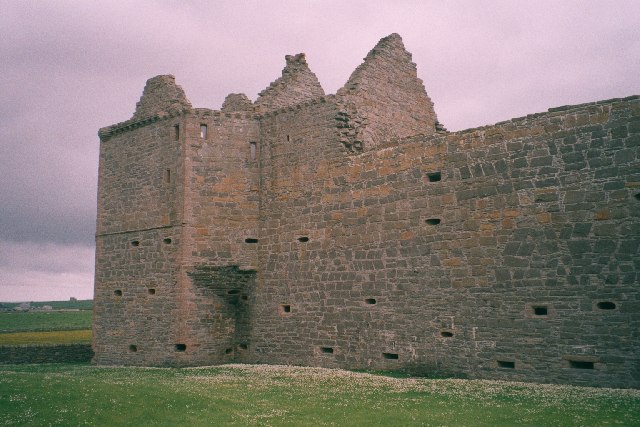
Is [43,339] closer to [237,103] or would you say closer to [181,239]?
[181,239]

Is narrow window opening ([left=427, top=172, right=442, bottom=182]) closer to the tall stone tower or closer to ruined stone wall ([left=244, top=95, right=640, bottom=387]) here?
ruined stone wall ([left=244, top=95, right=640, bottom=387])

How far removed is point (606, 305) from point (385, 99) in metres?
9.75

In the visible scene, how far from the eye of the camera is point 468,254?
44.6ft

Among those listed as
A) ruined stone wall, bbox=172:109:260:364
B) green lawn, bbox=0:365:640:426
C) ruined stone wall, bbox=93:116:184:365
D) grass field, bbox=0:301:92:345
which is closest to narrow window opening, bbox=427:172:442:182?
green lawn, bbox=0:365:640:426

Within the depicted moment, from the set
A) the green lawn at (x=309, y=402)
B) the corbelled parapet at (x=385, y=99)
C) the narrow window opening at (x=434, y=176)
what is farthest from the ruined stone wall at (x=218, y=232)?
the narrow window opening at (x=434, y=176)

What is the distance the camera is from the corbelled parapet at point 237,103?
1938 cm

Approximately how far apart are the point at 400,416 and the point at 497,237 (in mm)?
5498

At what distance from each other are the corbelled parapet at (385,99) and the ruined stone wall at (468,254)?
1.07 meters

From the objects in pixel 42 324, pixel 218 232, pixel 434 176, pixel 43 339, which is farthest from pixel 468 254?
pixel 42 324

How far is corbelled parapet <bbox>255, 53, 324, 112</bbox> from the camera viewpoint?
19.7 metres

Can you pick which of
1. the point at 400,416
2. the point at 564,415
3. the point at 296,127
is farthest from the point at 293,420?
the point at 296,127

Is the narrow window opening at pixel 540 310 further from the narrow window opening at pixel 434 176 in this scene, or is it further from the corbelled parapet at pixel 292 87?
the corbelled parapet at pixel 292 87

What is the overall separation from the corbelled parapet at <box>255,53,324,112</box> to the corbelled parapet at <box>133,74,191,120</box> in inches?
94.2

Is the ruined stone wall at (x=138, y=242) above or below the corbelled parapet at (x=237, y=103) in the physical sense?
below
